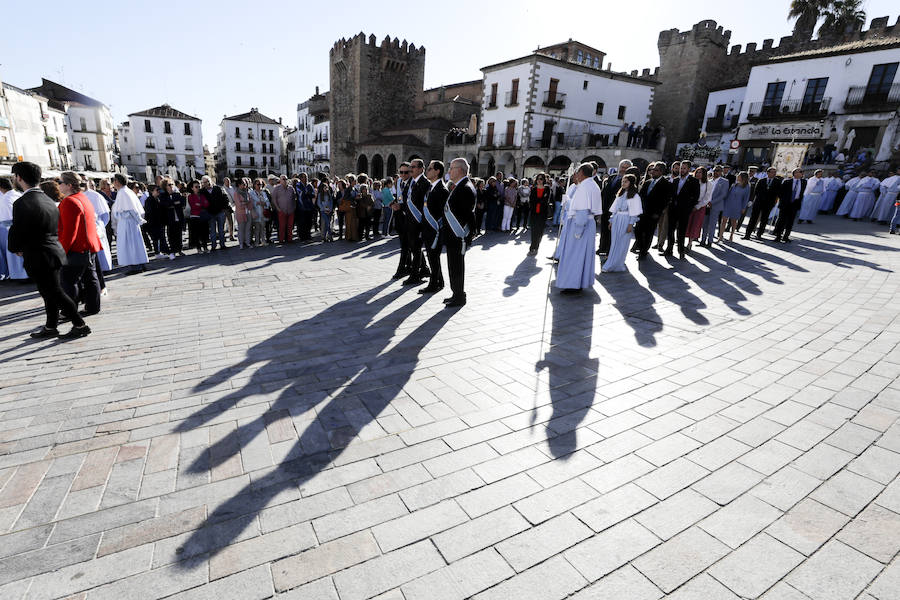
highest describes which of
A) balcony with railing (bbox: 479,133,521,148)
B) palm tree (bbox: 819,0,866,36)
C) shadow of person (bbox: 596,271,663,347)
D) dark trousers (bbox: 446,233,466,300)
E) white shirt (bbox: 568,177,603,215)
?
palm tree (bbox: 819,0,866,36)

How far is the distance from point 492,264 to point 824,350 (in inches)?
220

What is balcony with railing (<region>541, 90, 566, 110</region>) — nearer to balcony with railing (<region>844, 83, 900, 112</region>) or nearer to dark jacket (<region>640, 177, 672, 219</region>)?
balcony with railing (<region>844, 83, 900, 112</region>)

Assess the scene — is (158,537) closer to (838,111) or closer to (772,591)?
(772,591)

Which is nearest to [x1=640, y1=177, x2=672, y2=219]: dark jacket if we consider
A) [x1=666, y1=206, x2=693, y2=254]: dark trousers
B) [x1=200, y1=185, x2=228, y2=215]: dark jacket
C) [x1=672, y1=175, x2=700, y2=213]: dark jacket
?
[x1=672, y1=175, x2=700, y2=213]: dark jacket

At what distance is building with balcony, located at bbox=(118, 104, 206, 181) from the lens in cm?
5662

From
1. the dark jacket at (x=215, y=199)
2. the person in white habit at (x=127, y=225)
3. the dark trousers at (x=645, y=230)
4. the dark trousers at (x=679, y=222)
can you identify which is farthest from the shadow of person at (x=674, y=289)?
the dark jacket at (x=215, y=199)

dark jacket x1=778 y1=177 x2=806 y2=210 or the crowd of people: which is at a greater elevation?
dark jacket x1=778 y1=177 x2=806 y2=210

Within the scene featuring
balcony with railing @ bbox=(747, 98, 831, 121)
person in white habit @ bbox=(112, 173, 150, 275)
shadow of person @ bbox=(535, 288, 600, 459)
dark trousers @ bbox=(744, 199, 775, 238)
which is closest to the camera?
shadow of person @ bbox=(535, 288, 600, 459)

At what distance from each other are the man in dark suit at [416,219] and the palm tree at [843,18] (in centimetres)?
4125

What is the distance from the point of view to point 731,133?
1242 inches

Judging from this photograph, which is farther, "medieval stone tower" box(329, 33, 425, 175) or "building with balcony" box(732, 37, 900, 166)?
"medieval stone tower" box(329, 33, 425, 175)

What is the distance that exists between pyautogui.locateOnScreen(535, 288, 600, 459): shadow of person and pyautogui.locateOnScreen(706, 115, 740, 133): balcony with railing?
34.3 meters

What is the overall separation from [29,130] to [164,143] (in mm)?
30228

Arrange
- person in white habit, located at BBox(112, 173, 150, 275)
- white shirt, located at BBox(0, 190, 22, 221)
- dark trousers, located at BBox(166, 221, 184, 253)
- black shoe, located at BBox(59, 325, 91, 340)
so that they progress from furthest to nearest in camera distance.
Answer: dark trousers, located at BBox(166, 221, 184, 253), person in white habit, located at BBox(112, 173, 150, 275), white shirt, located at BBox(0, 190, 22, 221), black shoe, located at BBox(59, 325, 91, 340)
